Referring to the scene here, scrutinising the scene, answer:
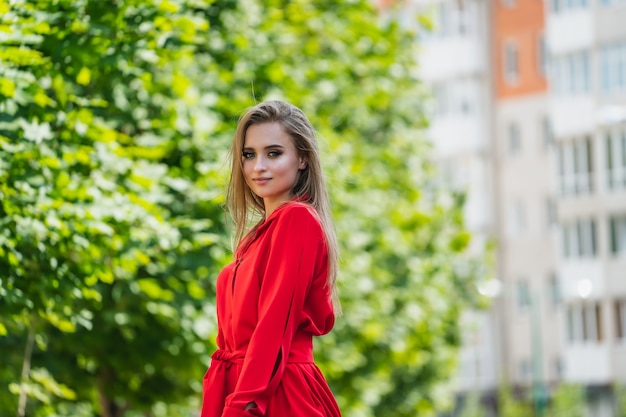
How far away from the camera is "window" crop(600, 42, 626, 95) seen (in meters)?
55.0

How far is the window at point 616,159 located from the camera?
55.8 m

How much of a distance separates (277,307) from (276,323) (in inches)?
2.2

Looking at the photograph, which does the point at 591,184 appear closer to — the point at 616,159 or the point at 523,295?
the point at 616,159

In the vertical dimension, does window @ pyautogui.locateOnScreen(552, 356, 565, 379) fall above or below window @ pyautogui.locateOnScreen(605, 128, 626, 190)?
below

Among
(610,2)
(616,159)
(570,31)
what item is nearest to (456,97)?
(570,31)

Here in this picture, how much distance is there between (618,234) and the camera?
5553cm

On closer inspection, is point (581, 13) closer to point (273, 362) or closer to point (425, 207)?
point (425, 207)

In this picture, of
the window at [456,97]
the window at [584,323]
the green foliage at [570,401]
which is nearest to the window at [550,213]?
the window at [456,97]

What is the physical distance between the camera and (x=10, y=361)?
13.7 meters

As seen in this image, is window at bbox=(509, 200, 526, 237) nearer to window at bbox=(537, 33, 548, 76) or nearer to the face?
window at bbox=(537, 33, 548, 76)

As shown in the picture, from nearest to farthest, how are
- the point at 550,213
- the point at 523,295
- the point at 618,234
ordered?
the point at 618,234 → the point at 550,213 → the point at 523,295

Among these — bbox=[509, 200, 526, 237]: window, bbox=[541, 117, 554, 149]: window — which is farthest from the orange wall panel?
bbox=[509, 200, 526, 237]: window

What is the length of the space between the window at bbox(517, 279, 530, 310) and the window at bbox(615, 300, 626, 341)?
8.60m

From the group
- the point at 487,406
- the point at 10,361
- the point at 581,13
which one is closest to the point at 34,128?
the point at 10,361
